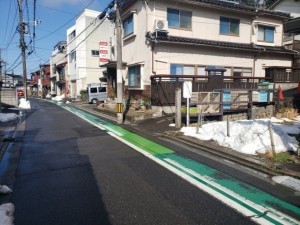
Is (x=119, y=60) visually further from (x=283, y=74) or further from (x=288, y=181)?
(x=283, y=74)

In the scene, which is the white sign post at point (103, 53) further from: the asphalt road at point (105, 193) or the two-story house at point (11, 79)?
the two-story house at point (11, 79)

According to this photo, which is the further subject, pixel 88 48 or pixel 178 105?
→ pixel 88 48

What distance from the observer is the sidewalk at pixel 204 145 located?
6634 mm

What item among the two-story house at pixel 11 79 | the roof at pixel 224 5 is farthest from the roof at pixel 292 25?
the two-story house at pixel 11 79

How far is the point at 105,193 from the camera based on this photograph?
532 cm

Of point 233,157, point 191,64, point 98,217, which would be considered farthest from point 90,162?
point 191,64

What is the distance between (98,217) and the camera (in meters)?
4.37

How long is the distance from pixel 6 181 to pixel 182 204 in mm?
4036

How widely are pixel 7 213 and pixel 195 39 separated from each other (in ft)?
54.6

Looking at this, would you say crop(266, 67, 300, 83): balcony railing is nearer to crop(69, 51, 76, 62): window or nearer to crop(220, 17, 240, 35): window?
crop(220, 17, 240, 35): window

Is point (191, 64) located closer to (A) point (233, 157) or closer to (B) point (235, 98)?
(B) point (235, 98)

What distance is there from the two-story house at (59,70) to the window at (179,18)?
32051 mm

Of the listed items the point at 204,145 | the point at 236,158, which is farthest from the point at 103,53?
the point at 236,158

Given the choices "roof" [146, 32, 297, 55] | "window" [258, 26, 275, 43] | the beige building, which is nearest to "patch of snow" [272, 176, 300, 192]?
the beige building
